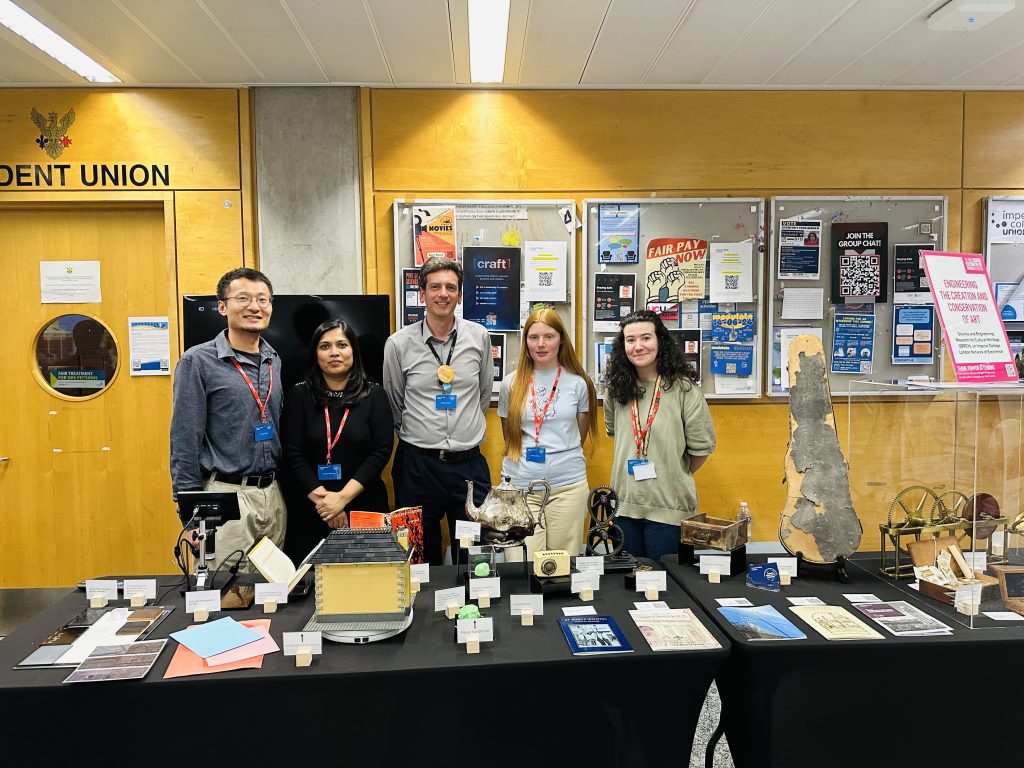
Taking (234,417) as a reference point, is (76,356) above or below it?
above

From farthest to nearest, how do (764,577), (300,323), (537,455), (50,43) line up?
(300,323) < (50,43) < (537,455) < (764,577)

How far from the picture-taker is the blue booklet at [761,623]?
1599 millimetres

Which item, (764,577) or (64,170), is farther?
(64,170)

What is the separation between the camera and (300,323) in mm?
3150

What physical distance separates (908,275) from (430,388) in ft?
9.42

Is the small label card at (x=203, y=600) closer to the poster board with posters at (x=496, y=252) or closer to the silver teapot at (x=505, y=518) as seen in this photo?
the silver teapot at (x=505, y=518)

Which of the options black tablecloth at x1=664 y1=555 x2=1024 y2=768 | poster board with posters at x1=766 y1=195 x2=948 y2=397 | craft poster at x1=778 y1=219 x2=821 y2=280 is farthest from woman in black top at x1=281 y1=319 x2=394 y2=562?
craft poster at x1=778 y1=219 x2=821 y2=280

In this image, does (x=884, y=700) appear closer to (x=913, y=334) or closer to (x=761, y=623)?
(x=761, y=623)

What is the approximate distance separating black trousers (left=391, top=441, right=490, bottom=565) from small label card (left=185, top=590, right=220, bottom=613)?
1.20m

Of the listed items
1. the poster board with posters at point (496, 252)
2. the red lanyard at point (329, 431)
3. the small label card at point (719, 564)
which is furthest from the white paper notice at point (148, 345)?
the small label card at point (719, 564)

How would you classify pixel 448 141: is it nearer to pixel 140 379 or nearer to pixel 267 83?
pixel 267 83

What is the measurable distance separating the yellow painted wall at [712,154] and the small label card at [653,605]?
5.98ft


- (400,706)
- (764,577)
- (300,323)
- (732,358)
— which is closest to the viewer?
(400,706)

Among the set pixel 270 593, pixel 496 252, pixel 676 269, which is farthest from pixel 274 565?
pixel 676 269
